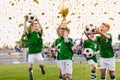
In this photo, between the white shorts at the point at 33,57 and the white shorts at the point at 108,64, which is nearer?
the white shorts at the point at 108,64

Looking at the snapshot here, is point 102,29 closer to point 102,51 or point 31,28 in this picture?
point 102,51

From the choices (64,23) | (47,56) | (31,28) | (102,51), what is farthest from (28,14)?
(47,56)

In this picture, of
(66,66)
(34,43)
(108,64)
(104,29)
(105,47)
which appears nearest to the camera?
(104,29)

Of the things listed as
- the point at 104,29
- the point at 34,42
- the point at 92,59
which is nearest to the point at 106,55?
the point at 104,29

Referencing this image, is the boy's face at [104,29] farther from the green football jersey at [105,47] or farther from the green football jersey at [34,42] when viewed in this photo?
the green football jersey at [34,42]

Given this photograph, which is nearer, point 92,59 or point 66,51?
point 66,51

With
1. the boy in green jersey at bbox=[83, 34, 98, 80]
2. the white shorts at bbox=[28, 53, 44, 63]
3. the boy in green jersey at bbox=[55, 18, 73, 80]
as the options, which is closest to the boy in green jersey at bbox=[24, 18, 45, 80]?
the white shorts at bbox=[28, 53, 44, 63]

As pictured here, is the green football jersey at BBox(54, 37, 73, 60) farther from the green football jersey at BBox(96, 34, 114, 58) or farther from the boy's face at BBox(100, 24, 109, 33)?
the boy's face at BBox(100, 24, 109, 33)

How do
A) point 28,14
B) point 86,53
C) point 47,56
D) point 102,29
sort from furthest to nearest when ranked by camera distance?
point 47,56
point 28,14
point 86,53
point 102,29

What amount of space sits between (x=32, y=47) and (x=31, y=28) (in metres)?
0.86

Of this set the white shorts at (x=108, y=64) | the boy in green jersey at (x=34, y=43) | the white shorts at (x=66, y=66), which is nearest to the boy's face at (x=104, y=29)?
the white shorts at (x=108, y=64)

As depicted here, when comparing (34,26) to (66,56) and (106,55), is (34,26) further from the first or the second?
(106,55)

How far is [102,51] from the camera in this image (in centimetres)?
1465

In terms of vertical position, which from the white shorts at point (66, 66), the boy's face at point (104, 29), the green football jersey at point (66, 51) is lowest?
the white shorts at point (66, 66)
